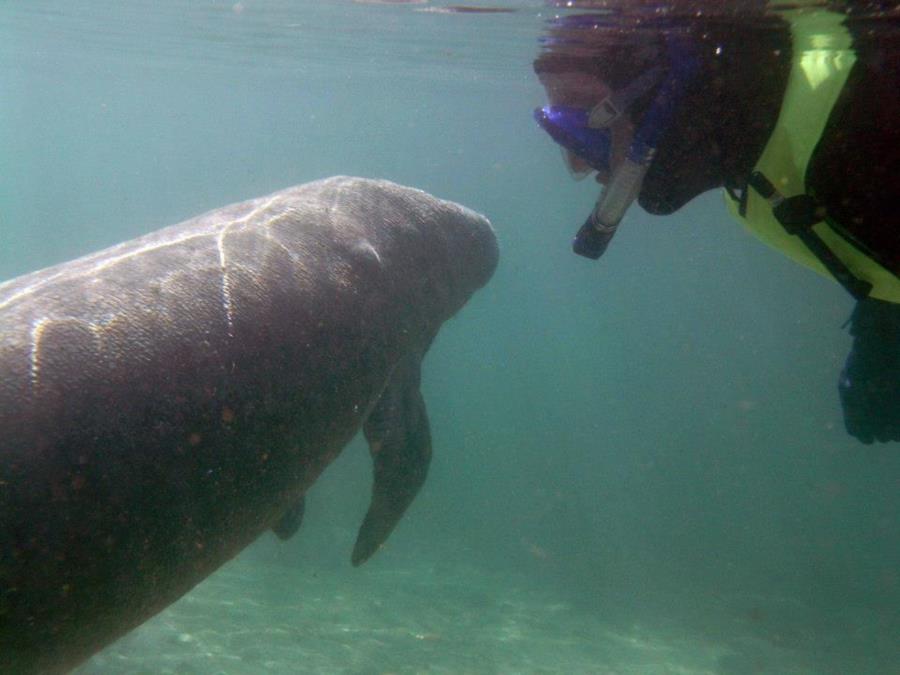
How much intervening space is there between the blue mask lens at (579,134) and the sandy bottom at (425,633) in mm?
8595

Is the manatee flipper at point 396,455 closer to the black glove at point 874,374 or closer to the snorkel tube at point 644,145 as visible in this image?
the snorkel tube at point 644,145

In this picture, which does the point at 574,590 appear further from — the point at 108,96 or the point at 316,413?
the point at 108,96

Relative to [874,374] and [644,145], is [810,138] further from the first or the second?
[874,374]

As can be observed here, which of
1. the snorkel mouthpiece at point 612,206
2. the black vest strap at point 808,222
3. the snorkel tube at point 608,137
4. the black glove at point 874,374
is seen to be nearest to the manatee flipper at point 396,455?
the snorkel mouthpiece at point 612,206

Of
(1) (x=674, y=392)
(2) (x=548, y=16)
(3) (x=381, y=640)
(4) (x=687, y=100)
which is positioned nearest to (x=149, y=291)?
(4) (x=687, y=100)

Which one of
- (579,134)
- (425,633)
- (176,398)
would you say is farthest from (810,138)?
(425,633)

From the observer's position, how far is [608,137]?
366 centimetres

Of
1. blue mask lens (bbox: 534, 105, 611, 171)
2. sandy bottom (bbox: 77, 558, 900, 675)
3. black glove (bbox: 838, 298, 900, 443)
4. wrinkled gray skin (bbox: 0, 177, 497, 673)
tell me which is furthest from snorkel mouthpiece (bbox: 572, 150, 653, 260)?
sandy bottom (bbox: 77, 558, 900, 675)

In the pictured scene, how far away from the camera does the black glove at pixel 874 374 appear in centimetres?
442

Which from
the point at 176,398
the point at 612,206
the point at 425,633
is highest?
the point at 612,206

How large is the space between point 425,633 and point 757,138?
1207 centimetres

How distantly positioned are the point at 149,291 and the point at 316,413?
3.87ft

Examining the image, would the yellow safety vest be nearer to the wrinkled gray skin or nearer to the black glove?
the black glove

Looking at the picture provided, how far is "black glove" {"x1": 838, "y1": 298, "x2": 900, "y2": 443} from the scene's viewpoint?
4418 mm
